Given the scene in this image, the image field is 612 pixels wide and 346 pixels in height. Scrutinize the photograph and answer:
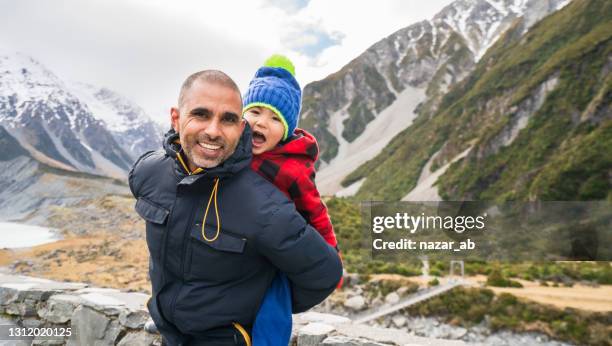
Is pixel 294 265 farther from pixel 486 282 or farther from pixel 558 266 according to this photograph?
pixel 558 266

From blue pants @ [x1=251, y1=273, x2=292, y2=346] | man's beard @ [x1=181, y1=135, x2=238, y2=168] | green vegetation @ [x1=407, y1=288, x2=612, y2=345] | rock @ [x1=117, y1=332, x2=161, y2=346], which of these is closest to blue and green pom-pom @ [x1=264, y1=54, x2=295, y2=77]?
man's beard @ [x1=181, y1=135, x2=238, y2=168]

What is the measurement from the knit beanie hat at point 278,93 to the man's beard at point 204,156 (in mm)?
536

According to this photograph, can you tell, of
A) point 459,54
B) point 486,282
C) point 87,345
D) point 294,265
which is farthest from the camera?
point 459,54

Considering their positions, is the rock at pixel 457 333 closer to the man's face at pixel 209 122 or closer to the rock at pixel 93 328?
the rock at pixel 93 328

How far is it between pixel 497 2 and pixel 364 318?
214221 mm

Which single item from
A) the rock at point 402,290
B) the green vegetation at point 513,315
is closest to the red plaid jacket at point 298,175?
the green vegetation at point 513,315

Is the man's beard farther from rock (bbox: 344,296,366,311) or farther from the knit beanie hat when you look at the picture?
rock (bbox: 344,296,366,311)

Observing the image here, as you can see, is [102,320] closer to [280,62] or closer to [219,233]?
[219,233]

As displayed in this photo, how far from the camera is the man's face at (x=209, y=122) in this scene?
1.88 metres

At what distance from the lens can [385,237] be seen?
13.1 m

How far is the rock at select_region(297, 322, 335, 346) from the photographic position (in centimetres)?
395

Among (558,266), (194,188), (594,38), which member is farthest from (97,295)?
(594,38)

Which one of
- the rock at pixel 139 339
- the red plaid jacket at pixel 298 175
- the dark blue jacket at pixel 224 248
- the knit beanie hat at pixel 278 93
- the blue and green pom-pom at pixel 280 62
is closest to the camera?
the dark blue jacket at pixel 224 248

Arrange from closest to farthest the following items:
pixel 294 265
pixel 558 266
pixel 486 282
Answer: pixel 294 265
pixel 486 282
pixel 558 266
